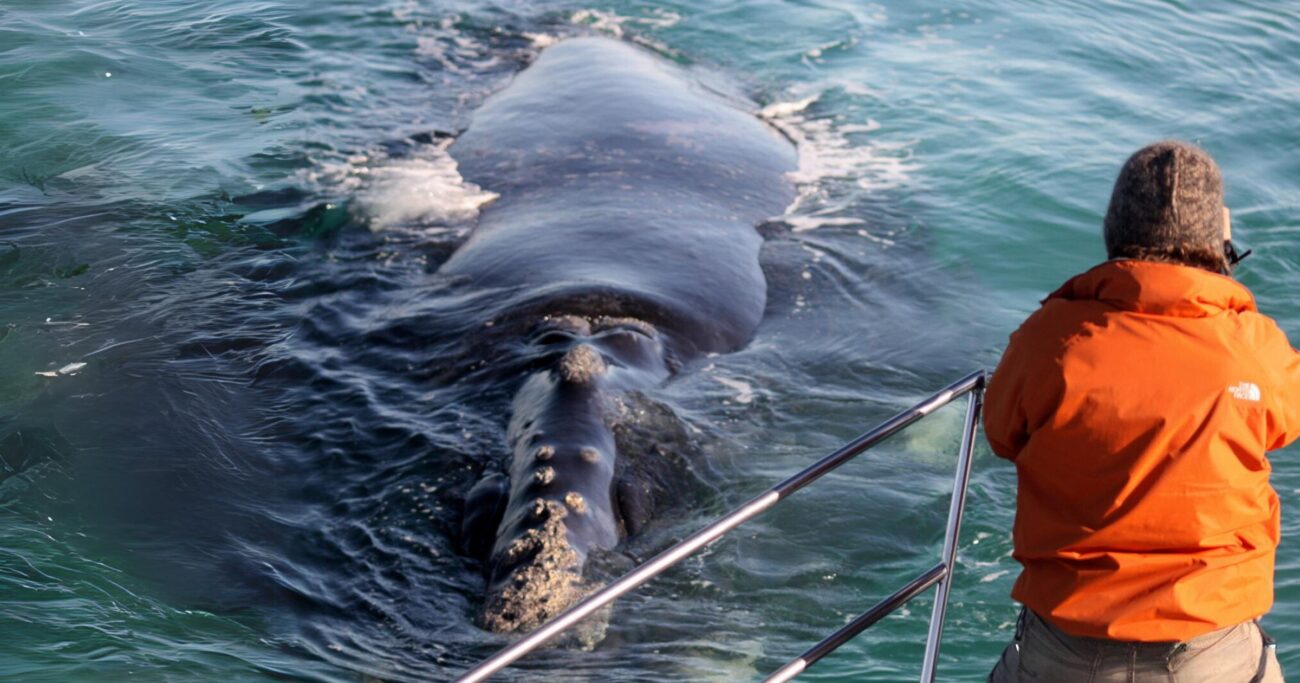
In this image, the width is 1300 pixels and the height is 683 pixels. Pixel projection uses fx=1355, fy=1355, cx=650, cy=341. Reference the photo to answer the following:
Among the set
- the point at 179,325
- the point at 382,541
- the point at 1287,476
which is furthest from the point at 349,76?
the point at 1287,476

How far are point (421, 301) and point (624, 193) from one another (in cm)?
221

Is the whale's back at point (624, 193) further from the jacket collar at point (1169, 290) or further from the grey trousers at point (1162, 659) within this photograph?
the jacket collar at point (1169, 290)

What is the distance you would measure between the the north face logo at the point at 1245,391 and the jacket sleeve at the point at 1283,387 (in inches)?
3.3

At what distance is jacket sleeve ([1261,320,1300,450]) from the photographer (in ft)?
12.3

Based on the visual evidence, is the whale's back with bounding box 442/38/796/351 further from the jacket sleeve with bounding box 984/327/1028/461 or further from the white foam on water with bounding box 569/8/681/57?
the jacket sleeve with bounding box 984/327/1028/461

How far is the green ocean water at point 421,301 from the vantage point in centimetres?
644

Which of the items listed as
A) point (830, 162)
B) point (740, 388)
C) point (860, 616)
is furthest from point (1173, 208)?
point (830, 162)

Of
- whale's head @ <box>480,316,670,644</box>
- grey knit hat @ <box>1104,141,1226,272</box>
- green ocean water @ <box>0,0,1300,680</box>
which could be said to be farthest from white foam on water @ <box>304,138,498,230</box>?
grey knit hat @ <box>1104,141,1226,272</box>

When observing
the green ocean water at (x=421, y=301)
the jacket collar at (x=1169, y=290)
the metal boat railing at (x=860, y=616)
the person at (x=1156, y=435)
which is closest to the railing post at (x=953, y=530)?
the metal boat railing at (x=860, y=616)

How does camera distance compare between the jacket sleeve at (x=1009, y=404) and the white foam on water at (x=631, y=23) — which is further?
the white foam on water at (x=631, y=23)

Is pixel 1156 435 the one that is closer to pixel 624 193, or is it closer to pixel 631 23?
pixel 624 193

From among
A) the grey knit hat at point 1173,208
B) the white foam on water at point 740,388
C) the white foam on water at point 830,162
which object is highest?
the grey knit hat at point 1173,208

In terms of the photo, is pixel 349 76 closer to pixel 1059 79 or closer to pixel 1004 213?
pixel 1004 213

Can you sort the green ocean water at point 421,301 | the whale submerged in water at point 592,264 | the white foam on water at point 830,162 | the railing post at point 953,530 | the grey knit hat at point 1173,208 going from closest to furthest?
the grey knit hat at point 1173,208
the railing post at point 953,530
the green ocean water at point 421,301
the whale submerged in water at point 592,264
the white foam on water at point 830,162
